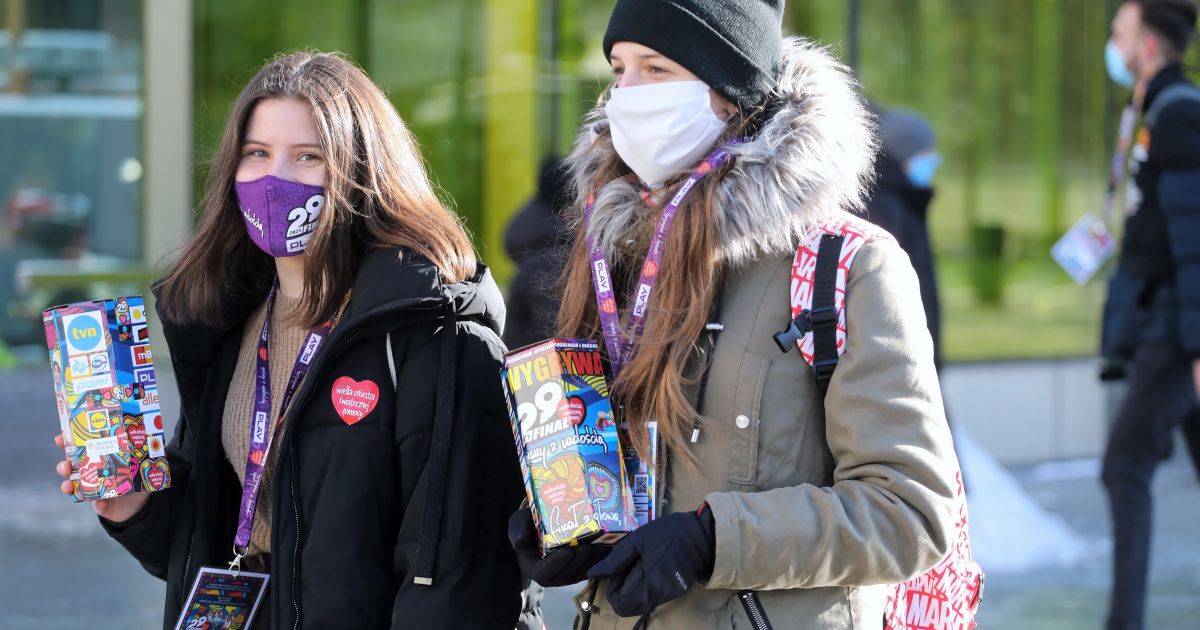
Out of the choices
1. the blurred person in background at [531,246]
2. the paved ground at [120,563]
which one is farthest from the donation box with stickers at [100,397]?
the paved ground at [120,563]

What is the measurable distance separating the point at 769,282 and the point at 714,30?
47cm

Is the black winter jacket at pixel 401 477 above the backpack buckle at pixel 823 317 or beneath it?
beneath

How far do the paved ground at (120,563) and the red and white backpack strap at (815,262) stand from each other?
366 centimetres

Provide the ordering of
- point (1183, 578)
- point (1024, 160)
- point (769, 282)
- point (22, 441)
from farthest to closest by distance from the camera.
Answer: point (1024, 160) → point (22, 441) → point (1183, 578) → point (769, 282)

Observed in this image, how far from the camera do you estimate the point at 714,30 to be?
8.11 feet

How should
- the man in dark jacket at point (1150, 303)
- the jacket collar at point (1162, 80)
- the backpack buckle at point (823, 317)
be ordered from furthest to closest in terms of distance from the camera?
the jacket collar at point (1162, 80) → the man in dark jacket at point (1150, 303) → the backpack buckle at point (823, 317)

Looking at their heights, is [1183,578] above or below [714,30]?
below

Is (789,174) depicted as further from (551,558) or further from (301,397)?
(301,397)

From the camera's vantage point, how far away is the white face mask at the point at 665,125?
8.16 ft

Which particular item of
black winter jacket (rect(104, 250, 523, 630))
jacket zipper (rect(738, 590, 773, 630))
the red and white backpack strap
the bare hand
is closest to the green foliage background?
the bare hand

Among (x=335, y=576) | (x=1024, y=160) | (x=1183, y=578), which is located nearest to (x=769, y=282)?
(x=335, y=576)

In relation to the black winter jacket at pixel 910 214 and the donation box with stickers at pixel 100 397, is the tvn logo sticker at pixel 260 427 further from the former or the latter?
the black winter jacket at pixel 910 214

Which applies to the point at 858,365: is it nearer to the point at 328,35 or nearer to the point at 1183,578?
the point at 1183,578

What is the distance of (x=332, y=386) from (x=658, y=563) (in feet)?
2.52
